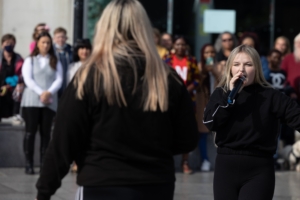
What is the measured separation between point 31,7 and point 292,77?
5.02 metres

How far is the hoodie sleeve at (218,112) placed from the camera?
194 inches

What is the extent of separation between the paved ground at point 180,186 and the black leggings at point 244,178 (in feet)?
11.0

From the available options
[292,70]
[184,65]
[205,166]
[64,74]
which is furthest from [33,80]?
[292,70]

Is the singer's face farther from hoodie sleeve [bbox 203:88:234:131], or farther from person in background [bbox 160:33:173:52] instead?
person in background [bbox 160:33:173:52]

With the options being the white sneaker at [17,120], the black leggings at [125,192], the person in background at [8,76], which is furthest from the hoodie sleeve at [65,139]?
the white sneaker at [17,120]

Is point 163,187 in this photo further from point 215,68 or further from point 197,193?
point 215,68

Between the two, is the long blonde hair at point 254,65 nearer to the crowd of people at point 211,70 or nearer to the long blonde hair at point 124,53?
the long blonde hair at point 124,53

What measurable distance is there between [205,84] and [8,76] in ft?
9.64

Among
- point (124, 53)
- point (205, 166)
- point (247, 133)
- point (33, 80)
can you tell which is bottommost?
point (205, 166)

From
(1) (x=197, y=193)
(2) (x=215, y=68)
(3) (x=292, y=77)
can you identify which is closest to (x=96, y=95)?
(1) (x=197, y=193)

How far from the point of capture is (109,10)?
3.33m

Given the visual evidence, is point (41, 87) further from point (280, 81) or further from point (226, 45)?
point (280, 81)

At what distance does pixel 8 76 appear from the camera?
10828 millimetres

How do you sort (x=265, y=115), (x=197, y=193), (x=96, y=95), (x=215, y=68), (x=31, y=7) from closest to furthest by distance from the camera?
(x=96, y=95), (x=265, y=115), (x=197, y=193), (x=215, y=68), (x=31, y=7)
